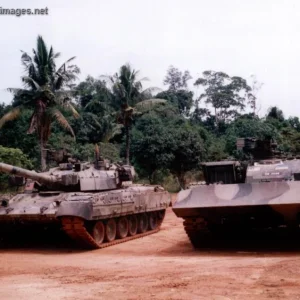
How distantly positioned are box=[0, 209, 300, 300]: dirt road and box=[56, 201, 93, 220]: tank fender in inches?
31.3

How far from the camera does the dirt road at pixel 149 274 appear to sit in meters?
6.34

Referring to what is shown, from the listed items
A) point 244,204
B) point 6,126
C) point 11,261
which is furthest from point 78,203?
point 6,126

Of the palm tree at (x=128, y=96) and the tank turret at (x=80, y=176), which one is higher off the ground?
the palm tree at (x=128, y=96)

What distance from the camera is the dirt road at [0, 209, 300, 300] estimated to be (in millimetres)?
6336

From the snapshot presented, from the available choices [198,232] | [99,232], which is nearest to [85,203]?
[99,232]

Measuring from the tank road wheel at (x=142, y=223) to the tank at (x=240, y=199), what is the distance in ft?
11.5

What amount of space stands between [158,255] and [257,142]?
3426 millimetres

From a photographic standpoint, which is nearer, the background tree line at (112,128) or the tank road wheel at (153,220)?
the tank road wheel at (153,220)

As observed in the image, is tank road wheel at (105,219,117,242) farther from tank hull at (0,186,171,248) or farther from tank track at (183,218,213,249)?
tank track at (183,218,213,249)

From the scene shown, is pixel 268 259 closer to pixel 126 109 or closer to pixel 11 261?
pixel 11 261

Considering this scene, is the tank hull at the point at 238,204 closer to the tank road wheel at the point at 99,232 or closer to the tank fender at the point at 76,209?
the tank fender at the point at 76,209

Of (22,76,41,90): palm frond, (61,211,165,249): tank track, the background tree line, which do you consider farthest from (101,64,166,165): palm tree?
(61,211,165,249): tank track

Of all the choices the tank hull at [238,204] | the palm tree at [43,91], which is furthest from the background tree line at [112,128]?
the tank hull at [238,204]

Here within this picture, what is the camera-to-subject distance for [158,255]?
10.3 meters
